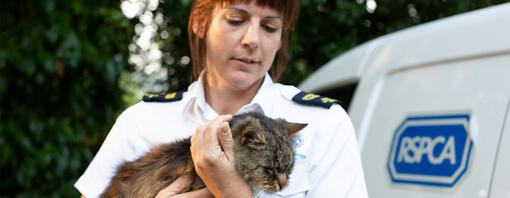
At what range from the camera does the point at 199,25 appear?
2469 mm

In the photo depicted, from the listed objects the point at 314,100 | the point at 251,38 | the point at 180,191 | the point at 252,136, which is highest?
the point at 251,38

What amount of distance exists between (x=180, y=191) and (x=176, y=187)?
0.03 metres

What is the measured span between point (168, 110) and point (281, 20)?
0.77m

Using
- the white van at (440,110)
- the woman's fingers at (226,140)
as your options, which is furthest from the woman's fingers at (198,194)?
the white van at (440,110)

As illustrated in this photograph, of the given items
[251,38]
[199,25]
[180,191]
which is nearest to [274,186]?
[180,191]

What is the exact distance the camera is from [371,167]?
9.87ft

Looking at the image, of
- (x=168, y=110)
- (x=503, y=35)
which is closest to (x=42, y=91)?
(x=168, y=110)

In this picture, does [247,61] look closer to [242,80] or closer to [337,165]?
[242,80]

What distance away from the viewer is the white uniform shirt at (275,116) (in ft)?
6.66

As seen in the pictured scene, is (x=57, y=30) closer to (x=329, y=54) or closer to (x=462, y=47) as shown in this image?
(x=329, y=54)

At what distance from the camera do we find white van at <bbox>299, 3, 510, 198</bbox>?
2.21 meters

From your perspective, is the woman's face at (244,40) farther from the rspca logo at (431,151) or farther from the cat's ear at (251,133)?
the rspca logo at (431,151)

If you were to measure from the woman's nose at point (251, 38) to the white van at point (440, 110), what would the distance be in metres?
1.12

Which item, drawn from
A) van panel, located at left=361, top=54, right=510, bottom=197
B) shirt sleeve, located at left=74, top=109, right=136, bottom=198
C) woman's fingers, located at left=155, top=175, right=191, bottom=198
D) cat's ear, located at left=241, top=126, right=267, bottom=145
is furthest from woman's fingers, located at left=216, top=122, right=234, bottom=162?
van panel, located at left=361, top=54, right=510, bottom=197
